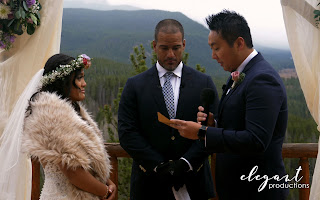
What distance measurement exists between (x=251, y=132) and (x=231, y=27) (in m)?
0.54

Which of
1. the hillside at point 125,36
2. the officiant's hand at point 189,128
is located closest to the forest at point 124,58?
the hillside at point 125,36

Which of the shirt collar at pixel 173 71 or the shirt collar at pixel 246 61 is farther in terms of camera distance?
the shirt collar at pixel 173 71

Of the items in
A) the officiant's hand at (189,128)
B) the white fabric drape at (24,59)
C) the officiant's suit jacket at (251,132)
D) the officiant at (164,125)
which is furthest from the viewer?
the white fabric drape at (24,59)

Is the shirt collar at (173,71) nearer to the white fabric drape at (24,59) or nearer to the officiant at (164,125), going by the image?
the officiant at (164,125)

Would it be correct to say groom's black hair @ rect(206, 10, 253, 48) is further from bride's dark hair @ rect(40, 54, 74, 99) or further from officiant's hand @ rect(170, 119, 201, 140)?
bride's dark hair @ rect(40, 54, 74, 99)

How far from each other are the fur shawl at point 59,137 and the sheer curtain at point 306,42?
155cm

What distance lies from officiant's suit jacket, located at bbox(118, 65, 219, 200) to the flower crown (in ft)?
1.33

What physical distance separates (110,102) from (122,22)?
1573 millimetres

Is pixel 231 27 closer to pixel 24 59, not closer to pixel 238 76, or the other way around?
pixel 238 76

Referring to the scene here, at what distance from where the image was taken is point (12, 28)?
2898 mm

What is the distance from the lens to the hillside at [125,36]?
16.2 ft

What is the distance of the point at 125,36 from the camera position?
199 inches

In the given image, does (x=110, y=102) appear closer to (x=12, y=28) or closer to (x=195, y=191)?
(x=12, y=28)

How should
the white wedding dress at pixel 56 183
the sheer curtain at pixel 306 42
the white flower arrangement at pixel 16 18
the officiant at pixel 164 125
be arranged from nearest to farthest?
the white wedding dress at pixel 56 183, the officiant at pixel 164 125, the sheer curtain at pixel 306 42, the white flower arrangement at pixel 16 18
